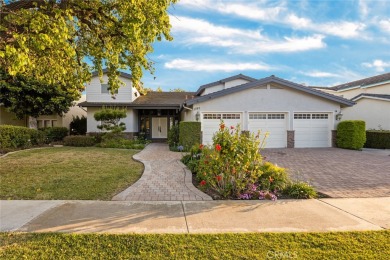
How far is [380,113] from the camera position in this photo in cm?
1859

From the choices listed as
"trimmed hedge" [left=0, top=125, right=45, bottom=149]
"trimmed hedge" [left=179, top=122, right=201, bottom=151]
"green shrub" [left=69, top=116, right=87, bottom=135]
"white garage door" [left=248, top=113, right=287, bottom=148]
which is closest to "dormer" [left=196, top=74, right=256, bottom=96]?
"white garage door" [left=248, top=113, right=287, bottom=148]

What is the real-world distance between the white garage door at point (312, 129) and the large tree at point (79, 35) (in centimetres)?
1147

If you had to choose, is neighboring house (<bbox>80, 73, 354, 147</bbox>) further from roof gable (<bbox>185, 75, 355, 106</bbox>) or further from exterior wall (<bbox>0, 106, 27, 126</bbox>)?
exterior wall (<bbox>0, 106, 27, 126</bbox>)

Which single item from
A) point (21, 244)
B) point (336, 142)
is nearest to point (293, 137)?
point (336, 142)

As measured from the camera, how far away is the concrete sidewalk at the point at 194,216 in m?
3.98

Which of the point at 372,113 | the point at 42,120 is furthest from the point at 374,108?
the point at 42,120

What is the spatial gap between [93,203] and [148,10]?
5230 millimetres

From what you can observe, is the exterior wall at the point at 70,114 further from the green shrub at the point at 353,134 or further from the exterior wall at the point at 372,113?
the exterior wall at the point at 372,113

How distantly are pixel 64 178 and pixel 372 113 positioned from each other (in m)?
21.5

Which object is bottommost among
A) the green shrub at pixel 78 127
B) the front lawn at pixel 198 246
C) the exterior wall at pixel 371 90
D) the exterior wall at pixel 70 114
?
the front lawn at pixel 198 246

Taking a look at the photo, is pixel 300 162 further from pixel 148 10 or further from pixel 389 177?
pixel 148 10

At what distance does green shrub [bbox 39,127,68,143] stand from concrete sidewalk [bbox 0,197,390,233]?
15.1 m

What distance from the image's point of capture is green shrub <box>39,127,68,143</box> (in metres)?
18.5

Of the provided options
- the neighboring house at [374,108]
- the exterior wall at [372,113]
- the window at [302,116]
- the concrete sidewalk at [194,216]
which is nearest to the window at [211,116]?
the window at [302,116]
